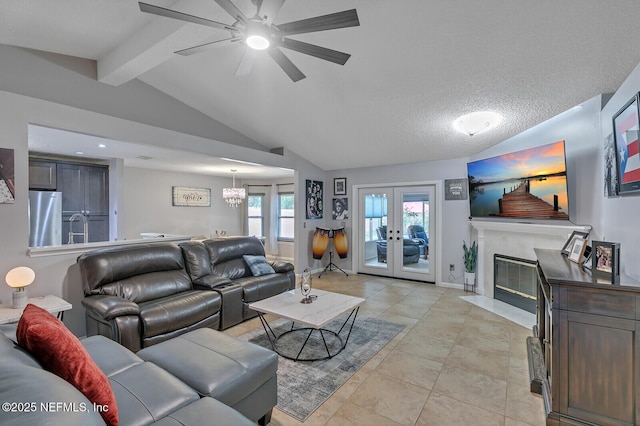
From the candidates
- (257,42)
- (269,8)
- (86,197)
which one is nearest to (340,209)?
(86,197)

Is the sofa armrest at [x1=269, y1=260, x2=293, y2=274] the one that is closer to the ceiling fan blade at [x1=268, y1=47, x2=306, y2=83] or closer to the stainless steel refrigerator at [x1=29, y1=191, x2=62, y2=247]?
the ceiling fan blade at [x1=268, y1=47, x2=306, y2=83]

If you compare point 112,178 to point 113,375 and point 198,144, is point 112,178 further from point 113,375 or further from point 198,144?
point 113,375

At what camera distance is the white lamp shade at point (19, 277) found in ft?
8.36

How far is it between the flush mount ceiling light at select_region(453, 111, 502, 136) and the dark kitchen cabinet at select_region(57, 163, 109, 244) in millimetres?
5878

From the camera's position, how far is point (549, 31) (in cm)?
229

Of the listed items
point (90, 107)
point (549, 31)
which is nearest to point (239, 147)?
point (90, 107)

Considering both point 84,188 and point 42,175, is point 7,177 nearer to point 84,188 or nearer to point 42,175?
point 42,175

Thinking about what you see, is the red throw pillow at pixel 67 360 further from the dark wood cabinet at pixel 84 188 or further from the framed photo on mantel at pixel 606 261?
the dark wood cabinet at pixel 84 188

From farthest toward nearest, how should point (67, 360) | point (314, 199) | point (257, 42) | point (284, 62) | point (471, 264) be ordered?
point (314, 199)
point (471, 264)
point (284, 62)
point (257, 42)
point (67, 360)

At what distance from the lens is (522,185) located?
380cm

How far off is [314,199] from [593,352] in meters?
5.20

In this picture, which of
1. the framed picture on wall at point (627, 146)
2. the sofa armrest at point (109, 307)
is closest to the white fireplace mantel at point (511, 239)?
the framed picture on wall at point (627, 146)

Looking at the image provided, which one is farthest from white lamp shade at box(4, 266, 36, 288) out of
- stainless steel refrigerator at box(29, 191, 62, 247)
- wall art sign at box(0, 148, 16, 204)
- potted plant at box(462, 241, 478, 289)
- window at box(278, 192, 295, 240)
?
window at box(278, 192, 295, 240)

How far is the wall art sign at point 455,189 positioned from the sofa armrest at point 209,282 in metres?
3.95
